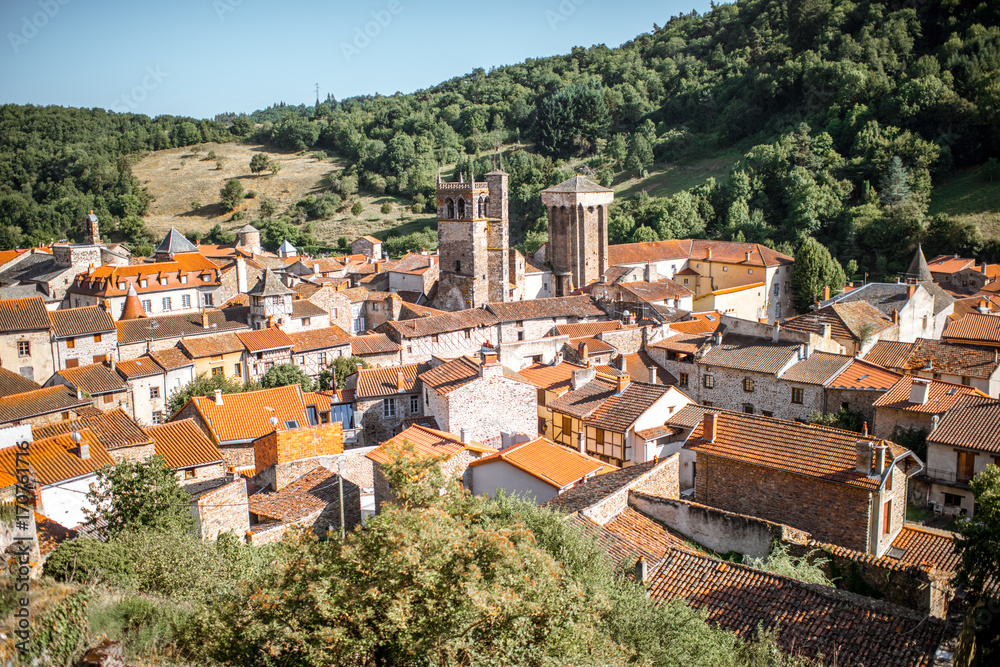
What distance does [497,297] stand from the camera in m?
48.8

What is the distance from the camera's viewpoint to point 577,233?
5419 cm


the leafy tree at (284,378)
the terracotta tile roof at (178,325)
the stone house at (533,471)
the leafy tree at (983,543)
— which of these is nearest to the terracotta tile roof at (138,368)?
the terracotta tile roof at (178,325)

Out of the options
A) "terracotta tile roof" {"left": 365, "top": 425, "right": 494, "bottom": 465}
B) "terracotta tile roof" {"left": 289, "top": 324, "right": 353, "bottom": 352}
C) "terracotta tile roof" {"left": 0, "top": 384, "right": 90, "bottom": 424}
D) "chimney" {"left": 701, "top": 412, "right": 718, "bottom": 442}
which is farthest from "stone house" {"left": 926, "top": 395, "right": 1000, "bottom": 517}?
"terracotta tile roof" {"left": 0, "top": 384, "right": 90, "bottom": 424}

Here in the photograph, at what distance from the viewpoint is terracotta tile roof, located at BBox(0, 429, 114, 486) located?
19.5 metres

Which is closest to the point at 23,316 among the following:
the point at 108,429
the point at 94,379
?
the point at 94,379

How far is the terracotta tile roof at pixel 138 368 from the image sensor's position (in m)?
32.1

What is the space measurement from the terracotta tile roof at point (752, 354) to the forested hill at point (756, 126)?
3071cm

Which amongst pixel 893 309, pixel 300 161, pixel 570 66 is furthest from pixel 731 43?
pixel 893 309

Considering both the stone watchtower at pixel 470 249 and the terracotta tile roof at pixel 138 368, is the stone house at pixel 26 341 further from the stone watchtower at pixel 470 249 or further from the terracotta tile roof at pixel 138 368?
the stone watchtower at pixel 470 249

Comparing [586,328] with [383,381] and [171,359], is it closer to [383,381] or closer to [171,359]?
[383,381]

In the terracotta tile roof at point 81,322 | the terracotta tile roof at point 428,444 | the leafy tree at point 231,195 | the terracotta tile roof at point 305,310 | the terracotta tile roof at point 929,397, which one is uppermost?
the leafy tree at point 231,195

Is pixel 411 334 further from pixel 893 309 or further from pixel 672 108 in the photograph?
pixel 672 108

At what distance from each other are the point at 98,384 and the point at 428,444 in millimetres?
18017

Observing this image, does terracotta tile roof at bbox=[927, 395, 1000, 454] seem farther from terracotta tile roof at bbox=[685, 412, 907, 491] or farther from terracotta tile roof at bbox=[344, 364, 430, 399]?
terracotta tile roof at bbox=[344, 364, 430, 399]
